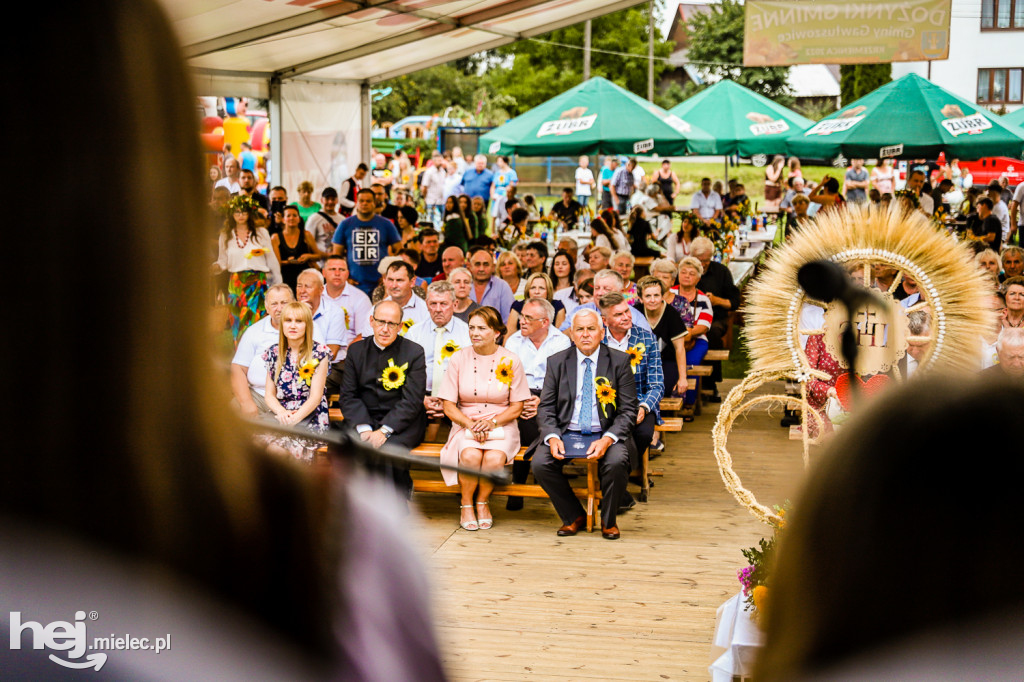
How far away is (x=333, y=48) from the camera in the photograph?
12.2 m

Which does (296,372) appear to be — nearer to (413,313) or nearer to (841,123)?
(413,313)

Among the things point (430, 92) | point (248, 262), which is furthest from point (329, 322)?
point (430, 92)

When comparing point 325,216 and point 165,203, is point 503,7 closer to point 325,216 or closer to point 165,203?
point 325,216

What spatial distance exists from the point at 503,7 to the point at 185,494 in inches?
454

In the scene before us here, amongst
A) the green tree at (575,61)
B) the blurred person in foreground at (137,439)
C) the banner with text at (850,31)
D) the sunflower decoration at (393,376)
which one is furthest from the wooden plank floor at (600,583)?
the green tree at (575,61)

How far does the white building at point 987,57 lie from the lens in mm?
37719

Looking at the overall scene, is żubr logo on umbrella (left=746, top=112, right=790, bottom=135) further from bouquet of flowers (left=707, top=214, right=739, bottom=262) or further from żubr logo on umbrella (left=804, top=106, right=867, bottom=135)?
żubr logo on umbrella (left=804, top=106, right=867, bottom=135)

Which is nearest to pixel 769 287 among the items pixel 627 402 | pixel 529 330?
pixel 627 402

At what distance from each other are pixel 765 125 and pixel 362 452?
1460cm

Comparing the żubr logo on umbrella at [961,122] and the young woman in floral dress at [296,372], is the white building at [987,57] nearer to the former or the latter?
the żubr logo on umbrella at [961,122]

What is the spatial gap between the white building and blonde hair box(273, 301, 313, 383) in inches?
1405

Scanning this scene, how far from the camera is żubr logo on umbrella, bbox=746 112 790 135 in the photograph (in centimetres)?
1448

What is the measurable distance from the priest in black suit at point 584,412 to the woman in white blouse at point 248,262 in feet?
11.2

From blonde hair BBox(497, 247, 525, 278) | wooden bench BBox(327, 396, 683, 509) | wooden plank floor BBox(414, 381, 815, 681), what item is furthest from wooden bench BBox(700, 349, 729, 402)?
wooden bench BBox(327, 396, 683, 509)
